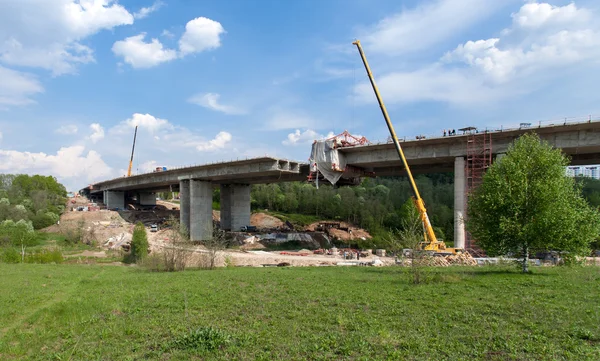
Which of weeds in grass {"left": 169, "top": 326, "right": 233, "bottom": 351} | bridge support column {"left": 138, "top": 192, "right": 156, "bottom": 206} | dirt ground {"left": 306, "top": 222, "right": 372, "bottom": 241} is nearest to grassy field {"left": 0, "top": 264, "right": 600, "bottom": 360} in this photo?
weeds in grass {"left": 169, "top": 326, "right": 233, "bottom": 351}

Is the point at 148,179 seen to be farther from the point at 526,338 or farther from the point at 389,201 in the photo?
the point at 526,338

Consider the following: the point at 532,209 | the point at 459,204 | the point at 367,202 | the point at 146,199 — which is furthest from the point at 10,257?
the point at 146,199

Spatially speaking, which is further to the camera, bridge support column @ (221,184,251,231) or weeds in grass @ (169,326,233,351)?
bridge support column @ (221,184,251,231)

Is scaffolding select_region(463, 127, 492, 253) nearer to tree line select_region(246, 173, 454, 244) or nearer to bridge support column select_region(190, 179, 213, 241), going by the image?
tree line select_region(246, 173, 454, 244)

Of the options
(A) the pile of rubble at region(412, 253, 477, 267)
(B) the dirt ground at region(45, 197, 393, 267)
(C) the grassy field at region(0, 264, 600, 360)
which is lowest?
(B) the dirt ground at region(45, 197, 393, 267)

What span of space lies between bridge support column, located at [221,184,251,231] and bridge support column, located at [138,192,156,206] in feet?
186

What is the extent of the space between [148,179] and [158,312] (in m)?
72.3

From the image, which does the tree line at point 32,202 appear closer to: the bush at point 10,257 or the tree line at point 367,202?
the bush at point 10,257

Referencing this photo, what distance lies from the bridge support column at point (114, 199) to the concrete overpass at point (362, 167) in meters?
18.8

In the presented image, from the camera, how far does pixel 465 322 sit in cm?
1093

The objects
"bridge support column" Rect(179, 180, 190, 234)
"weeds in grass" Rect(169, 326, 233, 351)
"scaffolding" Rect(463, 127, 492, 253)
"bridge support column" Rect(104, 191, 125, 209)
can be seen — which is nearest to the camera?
"weeds in grass" Rect(169, 326, 233, 351)

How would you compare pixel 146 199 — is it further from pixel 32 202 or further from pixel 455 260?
pixel 455 260

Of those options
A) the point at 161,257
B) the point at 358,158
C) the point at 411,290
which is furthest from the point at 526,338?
the point at 358,158

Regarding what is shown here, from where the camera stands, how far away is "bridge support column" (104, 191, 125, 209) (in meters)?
109
